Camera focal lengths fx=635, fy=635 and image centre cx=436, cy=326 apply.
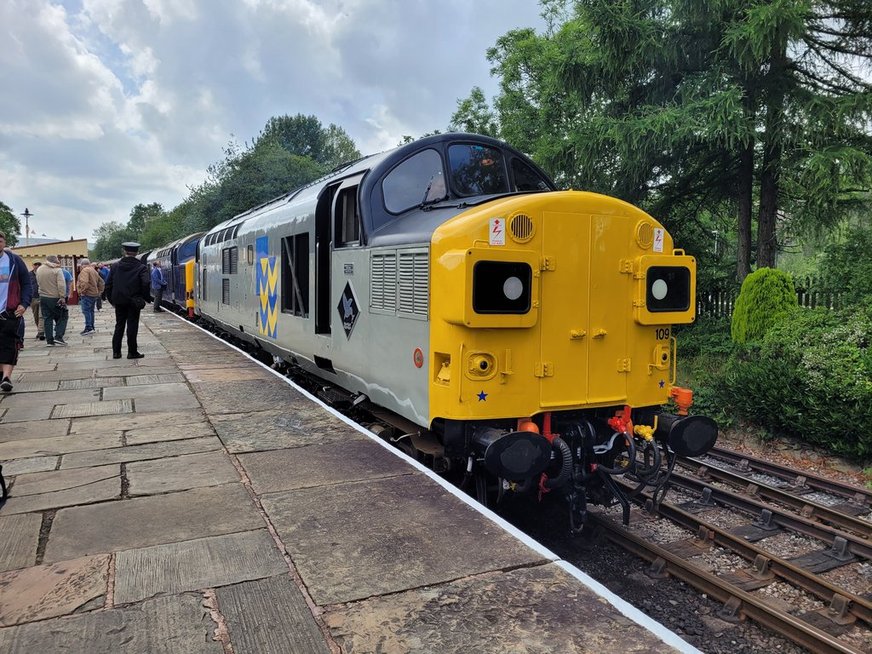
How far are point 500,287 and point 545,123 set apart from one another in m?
14.3

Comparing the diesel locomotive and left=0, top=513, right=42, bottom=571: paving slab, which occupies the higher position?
the diesel locomotive

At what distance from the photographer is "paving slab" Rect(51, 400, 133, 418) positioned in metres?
6.62

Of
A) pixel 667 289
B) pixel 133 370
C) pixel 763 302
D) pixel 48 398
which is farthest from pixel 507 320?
pixel 763 302

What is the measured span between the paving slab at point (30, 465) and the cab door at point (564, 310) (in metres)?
3.80

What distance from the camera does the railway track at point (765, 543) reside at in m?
4.12

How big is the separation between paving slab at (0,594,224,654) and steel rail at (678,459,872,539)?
538 cm

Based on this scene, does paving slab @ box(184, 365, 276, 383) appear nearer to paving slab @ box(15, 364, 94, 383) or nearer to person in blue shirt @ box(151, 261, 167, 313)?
paving slab @ box(15, 364, 94, 383)

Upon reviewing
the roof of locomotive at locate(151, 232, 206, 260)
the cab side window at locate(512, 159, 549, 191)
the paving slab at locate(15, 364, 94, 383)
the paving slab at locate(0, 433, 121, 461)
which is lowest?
the paving slab at locate(0, 433, 121, 461)

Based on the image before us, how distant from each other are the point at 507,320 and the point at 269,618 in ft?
7.59

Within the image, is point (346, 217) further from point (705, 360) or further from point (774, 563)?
point (705, 360)

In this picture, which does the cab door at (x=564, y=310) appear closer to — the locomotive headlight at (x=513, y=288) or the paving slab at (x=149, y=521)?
the locomotive headlight at (x=513, y=288)

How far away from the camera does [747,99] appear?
11.2m

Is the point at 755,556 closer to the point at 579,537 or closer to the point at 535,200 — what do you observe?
the point at 579,537

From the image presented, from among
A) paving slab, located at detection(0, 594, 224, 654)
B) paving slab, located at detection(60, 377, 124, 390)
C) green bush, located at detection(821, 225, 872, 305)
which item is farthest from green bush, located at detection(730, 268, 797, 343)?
paving slab, located at detection(0, 594, 224, 654)
